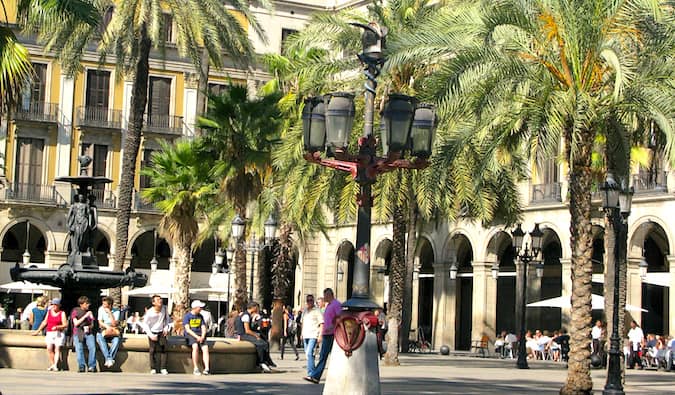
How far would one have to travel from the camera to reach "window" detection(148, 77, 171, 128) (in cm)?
6031

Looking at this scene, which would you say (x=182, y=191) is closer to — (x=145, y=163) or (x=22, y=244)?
(x=145, y=163)

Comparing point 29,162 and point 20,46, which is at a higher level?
point 29,162

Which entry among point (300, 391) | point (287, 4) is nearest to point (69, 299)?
point (300, 391)

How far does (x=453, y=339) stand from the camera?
54.1 m

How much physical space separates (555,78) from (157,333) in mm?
7839

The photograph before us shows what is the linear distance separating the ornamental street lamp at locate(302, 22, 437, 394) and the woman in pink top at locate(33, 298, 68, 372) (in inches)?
279

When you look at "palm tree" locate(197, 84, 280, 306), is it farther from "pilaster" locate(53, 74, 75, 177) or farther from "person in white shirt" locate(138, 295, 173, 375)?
"pilaster" locate(53, 74, 75, 177)

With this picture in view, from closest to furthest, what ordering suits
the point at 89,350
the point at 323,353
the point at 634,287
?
the point at 323,353 → the point at 89,350 → the point at 634,287

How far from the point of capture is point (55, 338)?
2181 cm

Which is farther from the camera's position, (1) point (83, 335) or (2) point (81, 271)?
(2) point (81, 271)

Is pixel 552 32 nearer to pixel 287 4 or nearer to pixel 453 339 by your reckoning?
pixel 453 339

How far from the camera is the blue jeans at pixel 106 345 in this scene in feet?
72.1

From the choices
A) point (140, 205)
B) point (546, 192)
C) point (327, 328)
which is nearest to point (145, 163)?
point (140, 205)

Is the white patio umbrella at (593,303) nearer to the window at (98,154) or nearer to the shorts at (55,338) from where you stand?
the window at (98,154)
